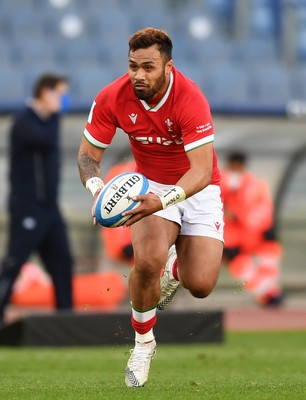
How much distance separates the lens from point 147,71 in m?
7.29

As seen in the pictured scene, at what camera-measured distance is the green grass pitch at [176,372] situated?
6.84 metres

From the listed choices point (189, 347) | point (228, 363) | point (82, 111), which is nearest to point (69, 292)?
point (189, 347)

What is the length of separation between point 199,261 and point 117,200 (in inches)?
43.3

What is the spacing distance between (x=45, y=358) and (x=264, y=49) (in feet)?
38.4

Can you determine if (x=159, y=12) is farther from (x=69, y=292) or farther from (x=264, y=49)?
(x=69, y=292)

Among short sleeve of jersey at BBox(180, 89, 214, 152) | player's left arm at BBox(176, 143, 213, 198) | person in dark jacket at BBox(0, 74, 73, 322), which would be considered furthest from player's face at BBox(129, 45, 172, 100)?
person in dark jacket at BBox(0, 74, 73, 322)

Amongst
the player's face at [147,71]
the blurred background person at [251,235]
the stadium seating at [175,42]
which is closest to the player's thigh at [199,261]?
the player's face at [147,71]

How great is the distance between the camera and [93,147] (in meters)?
7.72

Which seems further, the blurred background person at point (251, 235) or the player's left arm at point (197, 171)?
the blurred background person at point (251, 235)

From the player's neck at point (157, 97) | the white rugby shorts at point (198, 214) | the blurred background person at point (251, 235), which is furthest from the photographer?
the blurred background person at point (251, 235)

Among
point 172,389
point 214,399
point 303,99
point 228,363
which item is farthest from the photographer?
point 303,99

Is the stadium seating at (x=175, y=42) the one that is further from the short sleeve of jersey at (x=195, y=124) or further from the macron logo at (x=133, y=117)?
the short sleeve of jersey at (x=195, y=124)

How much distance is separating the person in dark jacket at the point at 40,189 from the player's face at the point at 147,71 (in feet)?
16.5

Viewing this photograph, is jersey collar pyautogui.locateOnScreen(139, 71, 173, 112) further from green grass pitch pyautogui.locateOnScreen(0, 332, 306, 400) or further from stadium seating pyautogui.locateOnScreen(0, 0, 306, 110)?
stadium seating pyautogui.locateOnScreen(0, 0, 306, 110)
